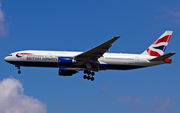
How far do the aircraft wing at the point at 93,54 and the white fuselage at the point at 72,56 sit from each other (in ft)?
3.61

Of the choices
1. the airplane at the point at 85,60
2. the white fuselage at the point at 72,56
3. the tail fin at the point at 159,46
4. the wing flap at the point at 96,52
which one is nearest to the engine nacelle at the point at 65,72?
the airplane at the point at 85,60

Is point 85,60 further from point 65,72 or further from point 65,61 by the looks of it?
point 65,72

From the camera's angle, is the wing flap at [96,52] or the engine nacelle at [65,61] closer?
the wing flap at [96,52]

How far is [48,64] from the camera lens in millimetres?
42281

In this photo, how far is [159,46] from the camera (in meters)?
45.9

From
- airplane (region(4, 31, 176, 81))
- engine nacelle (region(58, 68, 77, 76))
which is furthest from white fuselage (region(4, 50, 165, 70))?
engine nacelle (region(58, 68, 77, 76))

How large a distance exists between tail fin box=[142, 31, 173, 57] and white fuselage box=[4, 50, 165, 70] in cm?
153

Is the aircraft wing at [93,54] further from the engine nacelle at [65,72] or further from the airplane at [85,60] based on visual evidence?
the engine nacelle at [65,72]

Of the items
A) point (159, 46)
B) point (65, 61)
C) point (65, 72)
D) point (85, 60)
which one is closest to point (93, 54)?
point (85, 60)

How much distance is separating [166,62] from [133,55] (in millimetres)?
4618

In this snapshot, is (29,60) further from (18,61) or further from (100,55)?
(100,55)

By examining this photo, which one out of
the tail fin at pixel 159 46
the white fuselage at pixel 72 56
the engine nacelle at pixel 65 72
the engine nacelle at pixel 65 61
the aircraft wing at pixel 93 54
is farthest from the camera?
the engine nacelle at pixel 65 72

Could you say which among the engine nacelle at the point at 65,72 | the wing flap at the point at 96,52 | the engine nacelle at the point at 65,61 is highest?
the wing flap at the point at 96,52

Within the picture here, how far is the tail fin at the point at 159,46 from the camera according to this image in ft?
149
